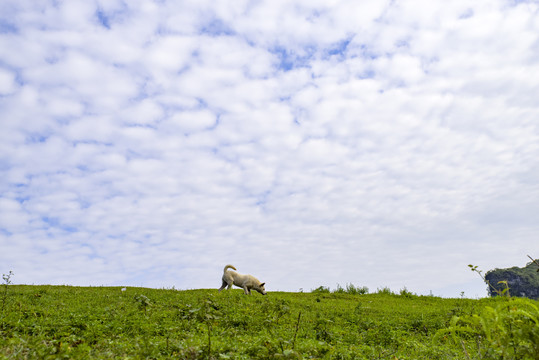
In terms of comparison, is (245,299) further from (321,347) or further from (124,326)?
(321,347)

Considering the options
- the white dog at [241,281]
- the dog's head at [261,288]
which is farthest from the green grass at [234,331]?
the dog's head at [261,288]

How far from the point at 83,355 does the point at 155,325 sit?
3527 millimetres

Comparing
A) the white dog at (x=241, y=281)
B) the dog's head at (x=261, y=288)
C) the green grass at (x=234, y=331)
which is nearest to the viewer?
the green grass at (x=234, y=331)

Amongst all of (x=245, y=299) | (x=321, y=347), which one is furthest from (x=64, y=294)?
(x=321, y=347)

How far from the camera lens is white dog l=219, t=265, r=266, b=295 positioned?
23.1 meters

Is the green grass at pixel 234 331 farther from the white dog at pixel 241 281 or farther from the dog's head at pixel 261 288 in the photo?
the dog's head at pixel 261 288

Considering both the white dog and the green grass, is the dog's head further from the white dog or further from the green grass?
the green grass

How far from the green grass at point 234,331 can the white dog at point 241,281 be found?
253 inches

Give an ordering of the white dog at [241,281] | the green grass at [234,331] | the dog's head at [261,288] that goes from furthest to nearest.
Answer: the dog's head at [261,288]
the white dog at [241,281]
the green grass at [234,331]

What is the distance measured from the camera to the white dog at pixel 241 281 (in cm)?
2311

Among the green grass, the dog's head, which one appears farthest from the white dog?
the green grass

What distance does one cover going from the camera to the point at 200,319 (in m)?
11.7

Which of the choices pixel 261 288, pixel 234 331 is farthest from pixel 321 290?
pixel 234 331

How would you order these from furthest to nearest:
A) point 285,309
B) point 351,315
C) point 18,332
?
point 351,315 → point 285,309 → point 18,332
